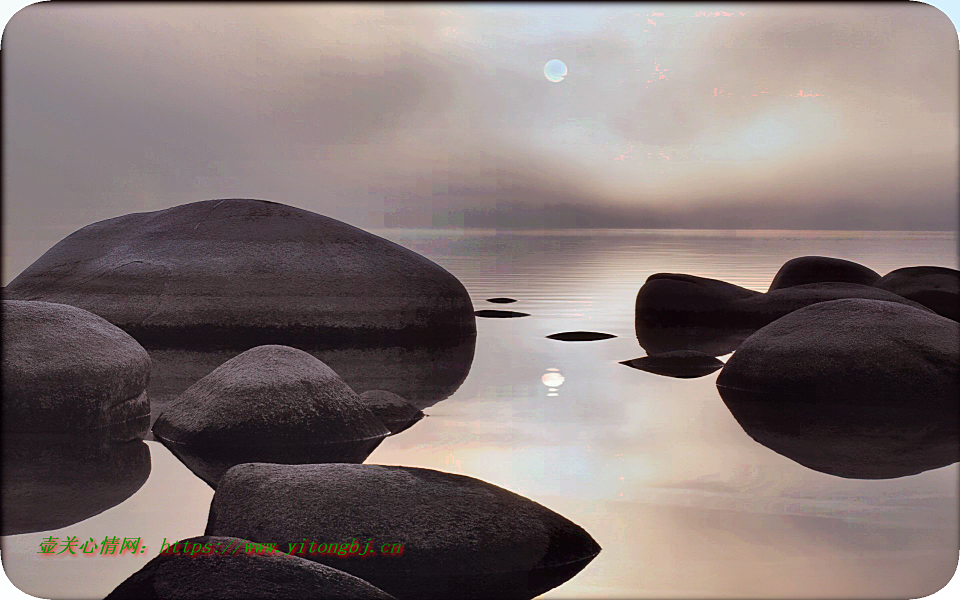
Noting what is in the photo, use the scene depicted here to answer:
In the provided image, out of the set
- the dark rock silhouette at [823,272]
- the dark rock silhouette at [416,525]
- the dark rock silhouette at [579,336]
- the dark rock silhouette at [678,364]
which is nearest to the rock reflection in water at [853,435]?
the dark rock silhouette at [678,364]

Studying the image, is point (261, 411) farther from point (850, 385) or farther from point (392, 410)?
point (850, 385)

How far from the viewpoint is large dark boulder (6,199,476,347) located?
44.2 ft

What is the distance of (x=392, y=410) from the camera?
7609 mm

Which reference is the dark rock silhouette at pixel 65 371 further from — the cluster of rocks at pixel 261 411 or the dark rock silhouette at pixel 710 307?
the dark rock silhouette at pixel 710 307

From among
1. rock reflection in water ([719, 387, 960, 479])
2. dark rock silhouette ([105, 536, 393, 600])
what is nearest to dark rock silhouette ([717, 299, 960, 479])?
rock reflection in water ([719, 387, 960, 479])

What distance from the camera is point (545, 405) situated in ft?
27.9

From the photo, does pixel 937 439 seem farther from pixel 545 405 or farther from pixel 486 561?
pixel 486 561

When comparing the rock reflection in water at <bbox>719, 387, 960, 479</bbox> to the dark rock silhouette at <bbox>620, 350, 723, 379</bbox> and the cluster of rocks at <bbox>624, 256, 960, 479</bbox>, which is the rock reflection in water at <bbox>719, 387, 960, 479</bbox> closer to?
the cluster of rocks at <bbox>624, 256, 960, 479</bbox>

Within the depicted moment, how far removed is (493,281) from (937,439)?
22.8m

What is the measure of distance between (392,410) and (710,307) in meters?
11.4

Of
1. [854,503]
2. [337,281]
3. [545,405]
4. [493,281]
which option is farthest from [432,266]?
[493,281]

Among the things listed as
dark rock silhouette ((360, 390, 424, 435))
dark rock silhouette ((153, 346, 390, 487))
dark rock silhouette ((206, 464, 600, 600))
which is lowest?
dark rock silhouette ((360, 390, 424, 435))

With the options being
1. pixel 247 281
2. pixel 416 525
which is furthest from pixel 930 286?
pixel 416 525

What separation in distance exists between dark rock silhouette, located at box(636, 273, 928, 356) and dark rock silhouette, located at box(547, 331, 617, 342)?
2.13ft
